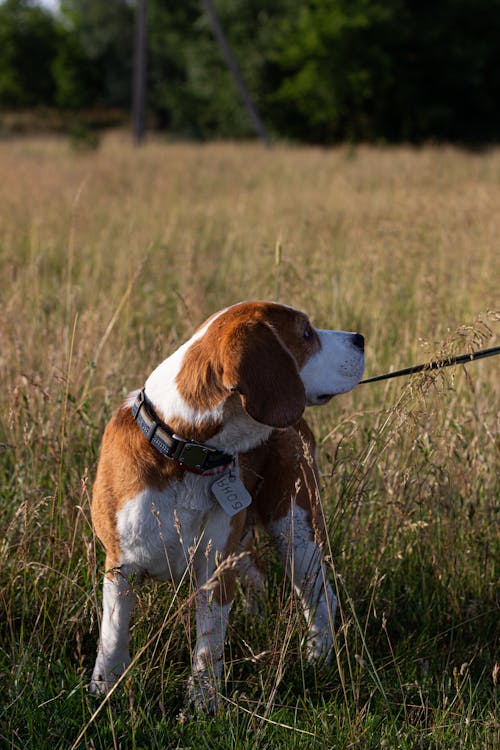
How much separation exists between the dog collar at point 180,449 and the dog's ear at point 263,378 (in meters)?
0.21

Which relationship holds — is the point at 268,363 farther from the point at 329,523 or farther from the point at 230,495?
the point at 329,523

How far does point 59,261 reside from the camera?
649 cm

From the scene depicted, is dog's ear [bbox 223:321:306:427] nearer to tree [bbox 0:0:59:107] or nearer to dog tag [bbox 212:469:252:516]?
dog tag [bbox 212:469:252:516]

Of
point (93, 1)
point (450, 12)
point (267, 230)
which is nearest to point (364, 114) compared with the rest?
point (450, 12)

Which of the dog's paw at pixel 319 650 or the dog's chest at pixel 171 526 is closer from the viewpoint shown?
the dog's chest at pixel 171 526

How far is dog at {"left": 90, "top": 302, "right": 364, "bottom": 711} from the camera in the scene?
83.2 inches

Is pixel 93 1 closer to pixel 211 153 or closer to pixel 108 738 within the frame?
pixel 211 153

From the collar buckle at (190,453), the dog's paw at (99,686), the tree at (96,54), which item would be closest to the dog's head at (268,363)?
the collar buckle at (190,453)

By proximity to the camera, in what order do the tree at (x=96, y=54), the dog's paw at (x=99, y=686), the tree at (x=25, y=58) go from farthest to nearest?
1. the tree at (x=25, y=58)
2. the tree at (x=96, y=54)
3. the dog's paw at (x=99, y=686)

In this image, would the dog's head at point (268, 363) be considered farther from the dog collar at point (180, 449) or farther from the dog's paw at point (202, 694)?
the dog's paw at point (202, 694)

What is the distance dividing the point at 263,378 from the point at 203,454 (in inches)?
11.2

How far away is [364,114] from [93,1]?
1967 cm

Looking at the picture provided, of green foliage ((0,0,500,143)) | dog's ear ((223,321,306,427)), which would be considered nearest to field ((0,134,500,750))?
dog's ear ((223,321,306,427))

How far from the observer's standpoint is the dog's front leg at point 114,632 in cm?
228
